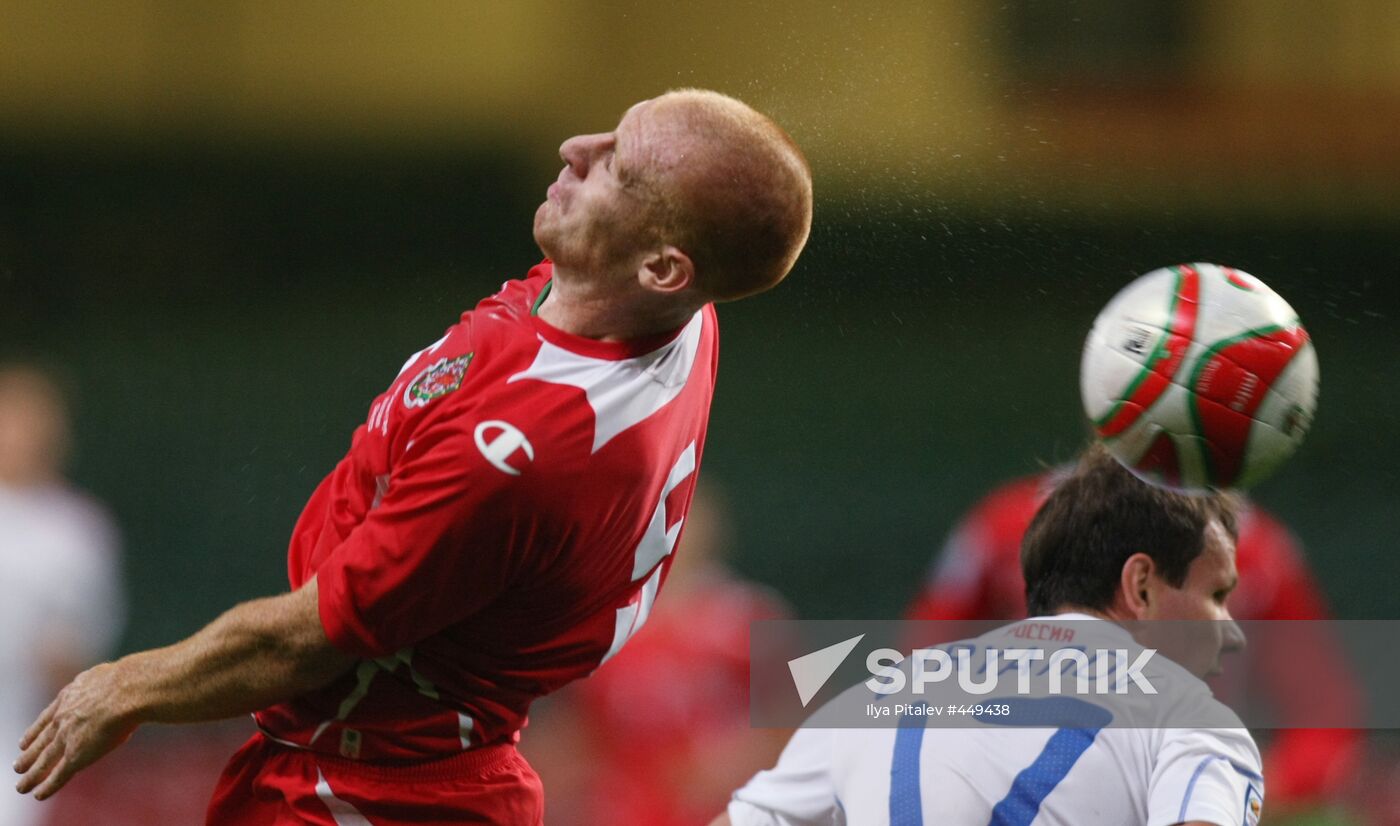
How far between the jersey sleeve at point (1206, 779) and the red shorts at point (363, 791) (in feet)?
4.03

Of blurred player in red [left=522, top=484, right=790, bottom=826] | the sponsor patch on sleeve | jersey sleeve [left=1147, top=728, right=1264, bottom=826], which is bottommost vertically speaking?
blurred player in red [left=522, top=484, right=790, bottom=826]

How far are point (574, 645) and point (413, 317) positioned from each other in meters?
7.30

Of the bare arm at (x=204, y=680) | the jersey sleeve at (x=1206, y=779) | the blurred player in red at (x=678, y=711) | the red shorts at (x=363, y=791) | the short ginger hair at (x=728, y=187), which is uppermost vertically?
the short ginger hair at (x=728, y=187)

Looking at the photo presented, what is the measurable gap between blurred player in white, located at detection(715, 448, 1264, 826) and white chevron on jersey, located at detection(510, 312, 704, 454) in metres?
0.73

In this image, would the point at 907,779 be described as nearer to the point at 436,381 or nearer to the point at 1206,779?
the point at 1206,779

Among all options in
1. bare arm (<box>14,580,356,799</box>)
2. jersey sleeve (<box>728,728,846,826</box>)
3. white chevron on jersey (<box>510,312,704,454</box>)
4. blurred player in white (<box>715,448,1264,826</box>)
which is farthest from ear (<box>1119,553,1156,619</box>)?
bare arm (<box>14,580,356,799</box>)

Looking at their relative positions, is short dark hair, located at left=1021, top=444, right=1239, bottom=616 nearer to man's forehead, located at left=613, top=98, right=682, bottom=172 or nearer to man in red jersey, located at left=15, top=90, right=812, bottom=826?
man in red jersey, located at left=15, top=90, right=812, bottom=826

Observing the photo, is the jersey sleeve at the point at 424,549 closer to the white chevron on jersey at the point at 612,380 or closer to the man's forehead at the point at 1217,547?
the white chevron on jersey at the point at 612,380

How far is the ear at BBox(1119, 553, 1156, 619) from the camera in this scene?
3512mm

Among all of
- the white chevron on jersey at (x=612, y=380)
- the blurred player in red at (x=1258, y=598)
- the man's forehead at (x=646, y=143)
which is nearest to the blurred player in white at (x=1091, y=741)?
the white chevron on jersey at (x=612, y=380)

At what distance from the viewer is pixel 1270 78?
11.7 meters

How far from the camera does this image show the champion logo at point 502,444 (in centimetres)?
297

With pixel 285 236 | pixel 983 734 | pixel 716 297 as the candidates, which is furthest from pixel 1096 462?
pixel 285 236

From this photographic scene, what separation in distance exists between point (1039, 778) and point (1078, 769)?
0.23 feet
